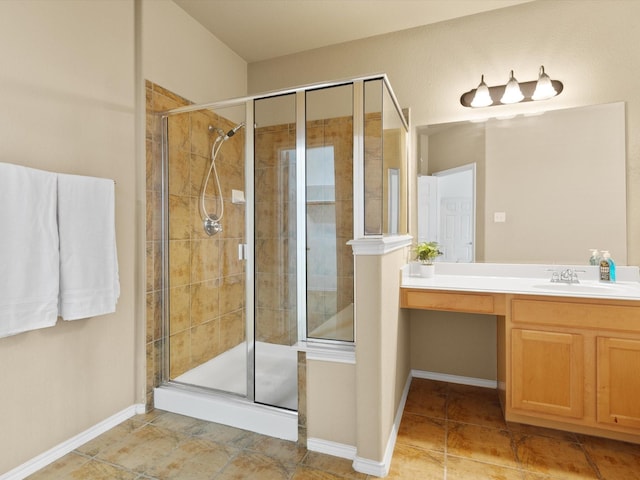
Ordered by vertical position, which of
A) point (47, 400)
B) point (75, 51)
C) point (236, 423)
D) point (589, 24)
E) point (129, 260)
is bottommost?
point (236, 423)

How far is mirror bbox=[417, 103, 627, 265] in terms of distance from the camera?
225cm

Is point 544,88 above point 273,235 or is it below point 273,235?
above

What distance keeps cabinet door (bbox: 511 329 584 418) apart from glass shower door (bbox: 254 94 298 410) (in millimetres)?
1266

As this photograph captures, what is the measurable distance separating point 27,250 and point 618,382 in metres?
2.92

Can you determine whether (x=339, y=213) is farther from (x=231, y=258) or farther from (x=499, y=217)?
(x=499, y=217)

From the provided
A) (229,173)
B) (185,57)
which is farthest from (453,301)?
(185,57)

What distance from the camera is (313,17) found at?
8.54 ft

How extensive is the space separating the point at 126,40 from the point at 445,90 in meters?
2.17

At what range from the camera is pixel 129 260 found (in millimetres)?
2160

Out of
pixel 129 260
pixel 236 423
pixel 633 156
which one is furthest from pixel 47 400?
pixel 633 156

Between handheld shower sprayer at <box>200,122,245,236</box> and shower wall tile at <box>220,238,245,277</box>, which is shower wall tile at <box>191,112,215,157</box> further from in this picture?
shower wall tile at <box>220,238,245,277</box>

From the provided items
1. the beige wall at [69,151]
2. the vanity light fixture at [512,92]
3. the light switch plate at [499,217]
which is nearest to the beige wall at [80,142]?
the beige wall at [69,151]

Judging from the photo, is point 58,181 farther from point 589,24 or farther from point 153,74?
point 589,24

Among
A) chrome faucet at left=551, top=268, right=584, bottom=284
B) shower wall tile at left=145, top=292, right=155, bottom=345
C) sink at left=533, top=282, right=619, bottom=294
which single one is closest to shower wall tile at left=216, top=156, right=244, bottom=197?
shower wall tile at left=145, top=292, right=155, bottom=345
